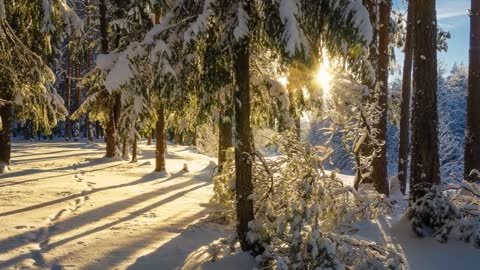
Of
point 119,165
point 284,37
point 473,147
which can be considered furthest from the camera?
point 119,165

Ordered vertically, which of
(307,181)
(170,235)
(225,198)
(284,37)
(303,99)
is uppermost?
(284,37)

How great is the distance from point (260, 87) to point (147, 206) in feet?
15.3

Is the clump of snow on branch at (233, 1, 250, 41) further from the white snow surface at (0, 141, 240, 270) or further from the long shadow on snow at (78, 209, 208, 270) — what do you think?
the long shadow on snow at (78, 209, 208, 270)

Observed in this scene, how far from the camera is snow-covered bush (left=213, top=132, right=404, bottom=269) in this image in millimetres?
4988

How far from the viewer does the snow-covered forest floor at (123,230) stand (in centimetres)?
596

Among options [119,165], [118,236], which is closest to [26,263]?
[118,236]

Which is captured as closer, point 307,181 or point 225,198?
point 307,181

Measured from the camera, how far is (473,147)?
9.62m

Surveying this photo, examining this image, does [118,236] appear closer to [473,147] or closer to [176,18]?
[176,18]

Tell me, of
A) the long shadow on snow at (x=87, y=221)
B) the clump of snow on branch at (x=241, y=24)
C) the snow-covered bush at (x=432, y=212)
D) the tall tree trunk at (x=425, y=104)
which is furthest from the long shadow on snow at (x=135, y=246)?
the tall tree trunk at (x=425, y=104)

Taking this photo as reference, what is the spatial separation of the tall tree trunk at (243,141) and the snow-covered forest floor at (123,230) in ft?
1.72

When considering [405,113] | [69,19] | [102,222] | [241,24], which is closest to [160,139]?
[69,19]

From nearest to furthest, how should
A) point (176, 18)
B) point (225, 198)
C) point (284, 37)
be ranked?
point (284, 37) → point (176, 18) → point (225, 198)

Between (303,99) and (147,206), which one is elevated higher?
(303,99)
